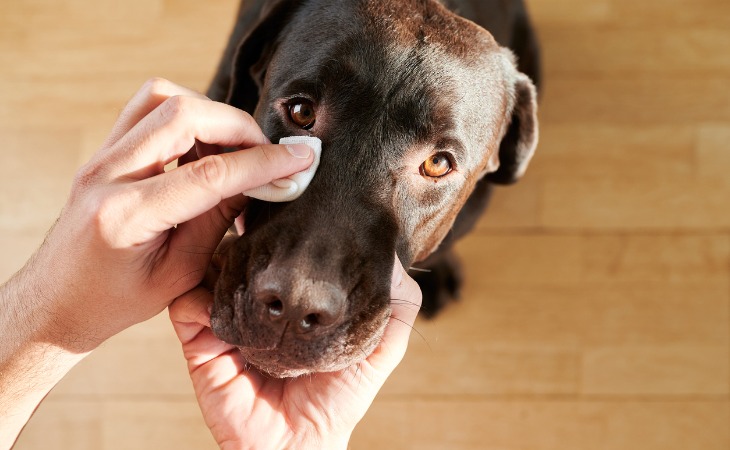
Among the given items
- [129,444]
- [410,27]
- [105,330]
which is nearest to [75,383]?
[129,444]

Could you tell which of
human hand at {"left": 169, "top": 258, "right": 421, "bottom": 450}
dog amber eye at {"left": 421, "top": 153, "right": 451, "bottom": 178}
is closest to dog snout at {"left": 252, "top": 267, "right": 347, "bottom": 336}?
human hand at {"left": 169, "top": 258, "right": 421, "bottom": 450}

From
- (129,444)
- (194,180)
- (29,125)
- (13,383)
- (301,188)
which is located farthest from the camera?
(29,125)

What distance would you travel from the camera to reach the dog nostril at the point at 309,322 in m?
1.43

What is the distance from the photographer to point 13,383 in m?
1.68

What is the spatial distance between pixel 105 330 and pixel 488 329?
1.61 meters

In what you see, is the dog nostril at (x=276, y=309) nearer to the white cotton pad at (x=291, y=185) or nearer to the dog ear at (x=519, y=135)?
the white cotton pad at (x=291, y=185)

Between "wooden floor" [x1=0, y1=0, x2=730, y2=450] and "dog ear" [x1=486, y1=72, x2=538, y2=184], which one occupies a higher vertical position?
"dog ear" [x1=486, y1=72, x2=538, y2=184]

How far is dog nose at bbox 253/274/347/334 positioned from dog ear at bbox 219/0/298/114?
76 centimetres

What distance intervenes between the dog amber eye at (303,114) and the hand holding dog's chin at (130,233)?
0.51 ft

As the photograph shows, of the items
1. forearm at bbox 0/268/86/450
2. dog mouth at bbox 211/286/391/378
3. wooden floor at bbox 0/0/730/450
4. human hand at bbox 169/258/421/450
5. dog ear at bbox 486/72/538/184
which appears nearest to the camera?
dog mouth at bbox 211/286/391/378

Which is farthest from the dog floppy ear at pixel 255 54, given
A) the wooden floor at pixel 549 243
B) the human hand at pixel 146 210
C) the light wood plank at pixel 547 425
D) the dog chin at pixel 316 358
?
the light wood plank at pixel 547 425

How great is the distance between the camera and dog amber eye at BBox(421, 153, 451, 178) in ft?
5.52

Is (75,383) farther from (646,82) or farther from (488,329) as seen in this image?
(646,82)

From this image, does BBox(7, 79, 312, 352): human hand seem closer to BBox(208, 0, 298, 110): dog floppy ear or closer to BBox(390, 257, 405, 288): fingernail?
BBox(390, 257, 405, 288): fingernail
